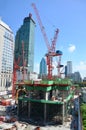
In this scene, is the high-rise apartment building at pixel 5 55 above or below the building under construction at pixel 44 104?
above

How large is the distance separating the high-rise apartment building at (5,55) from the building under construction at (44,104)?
85.4 metres

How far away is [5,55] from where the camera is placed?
14675 cm

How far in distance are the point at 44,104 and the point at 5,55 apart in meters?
106

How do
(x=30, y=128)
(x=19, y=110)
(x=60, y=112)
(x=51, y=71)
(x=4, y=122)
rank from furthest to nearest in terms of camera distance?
(x=51, y=71), (x=19, y=110), (x=60, y=112), (x=4, y=122), (x=30, y=128)

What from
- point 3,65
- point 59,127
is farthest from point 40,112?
point 3,65

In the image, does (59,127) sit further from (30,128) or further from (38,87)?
(38,87)

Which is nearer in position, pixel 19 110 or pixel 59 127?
pixel 59 127

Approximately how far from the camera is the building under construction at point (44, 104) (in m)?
45.6

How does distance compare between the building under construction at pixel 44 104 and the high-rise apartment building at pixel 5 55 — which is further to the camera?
the high-rise apartment building at pixel 5 55

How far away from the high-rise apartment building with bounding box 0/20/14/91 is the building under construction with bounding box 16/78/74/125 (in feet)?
280

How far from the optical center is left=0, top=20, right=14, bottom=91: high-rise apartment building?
13800cm

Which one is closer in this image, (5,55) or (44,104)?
(44,104)

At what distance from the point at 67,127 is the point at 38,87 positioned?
515 inches

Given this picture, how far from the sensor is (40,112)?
50.3 m
